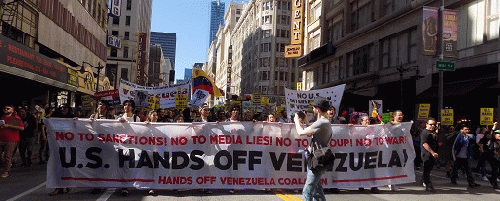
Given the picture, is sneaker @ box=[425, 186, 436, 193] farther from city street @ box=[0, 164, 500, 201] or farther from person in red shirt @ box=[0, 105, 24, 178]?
person in red shirt @ box=[0, 105, 24, 178]

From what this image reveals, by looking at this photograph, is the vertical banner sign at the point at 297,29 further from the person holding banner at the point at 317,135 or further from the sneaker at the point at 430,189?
the person holding banner at the point at 317,135

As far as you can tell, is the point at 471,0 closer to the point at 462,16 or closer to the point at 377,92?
the point at 462,16

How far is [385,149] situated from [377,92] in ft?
81.2

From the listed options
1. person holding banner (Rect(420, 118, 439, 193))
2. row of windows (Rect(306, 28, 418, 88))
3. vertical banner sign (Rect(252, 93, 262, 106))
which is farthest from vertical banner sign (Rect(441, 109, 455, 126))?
vertical banner sign (Rect(252, 93, 262, 106))

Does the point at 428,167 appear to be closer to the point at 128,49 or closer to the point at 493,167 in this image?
the point at 493,167

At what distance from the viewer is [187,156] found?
8.78 m

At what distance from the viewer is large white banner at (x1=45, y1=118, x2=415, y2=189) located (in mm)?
8570

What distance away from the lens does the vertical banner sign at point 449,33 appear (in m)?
20.1

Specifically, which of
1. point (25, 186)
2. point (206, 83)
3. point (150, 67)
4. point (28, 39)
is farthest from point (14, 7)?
point (150, 67)

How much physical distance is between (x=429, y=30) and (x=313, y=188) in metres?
16.3

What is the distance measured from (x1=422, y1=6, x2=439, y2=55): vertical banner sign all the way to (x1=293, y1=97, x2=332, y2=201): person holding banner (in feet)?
51.0

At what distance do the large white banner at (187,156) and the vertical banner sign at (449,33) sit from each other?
42.2 feet

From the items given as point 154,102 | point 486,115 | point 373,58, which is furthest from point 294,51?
point 486,115

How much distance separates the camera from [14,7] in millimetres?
22781
